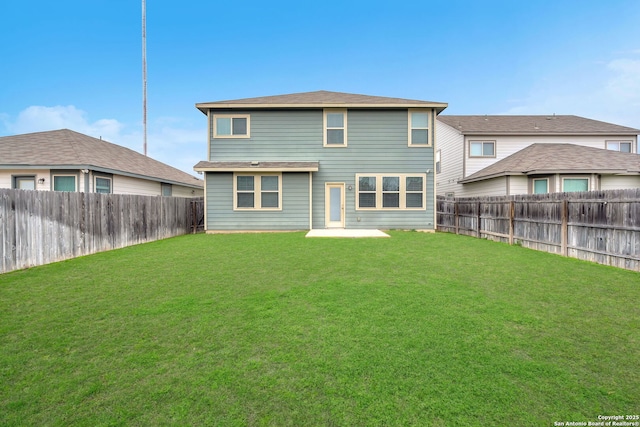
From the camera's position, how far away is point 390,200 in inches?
563

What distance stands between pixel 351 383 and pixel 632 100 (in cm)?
3118

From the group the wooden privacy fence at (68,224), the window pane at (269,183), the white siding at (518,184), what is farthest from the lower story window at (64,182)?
the white siding at (518,184)

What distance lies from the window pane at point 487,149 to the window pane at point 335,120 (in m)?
10.6

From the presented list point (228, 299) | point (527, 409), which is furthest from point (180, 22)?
point (527, 409)

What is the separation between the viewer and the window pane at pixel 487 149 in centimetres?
1886

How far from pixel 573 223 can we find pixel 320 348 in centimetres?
849

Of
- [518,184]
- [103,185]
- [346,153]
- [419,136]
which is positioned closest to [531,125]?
[518,184]

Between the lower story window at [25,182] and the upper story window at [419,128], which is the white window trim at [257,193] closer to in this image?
the upper story window at [419,128]

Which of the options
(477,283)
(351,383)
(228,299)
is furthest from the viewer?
(477,283)

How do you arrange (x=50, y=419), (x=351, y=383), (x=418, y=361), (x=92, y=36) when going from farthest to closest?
(x=92, y=36)
(x=418, y=361)
(x=351, y=383)
(x=50, y=419)

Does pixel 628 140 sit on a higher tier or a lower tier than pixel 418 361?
higher

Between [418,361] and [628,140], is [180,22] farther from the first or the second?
[628,140]

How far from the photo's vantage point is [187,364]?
107 inches

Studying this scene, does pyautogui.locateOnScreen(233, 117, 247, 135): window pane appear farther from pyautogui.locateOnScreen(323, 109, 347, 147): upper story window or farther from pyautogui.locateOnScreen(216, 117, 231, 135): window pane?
pyautogui.locateOnScreen(323, 109, 347, 147): upper story window
